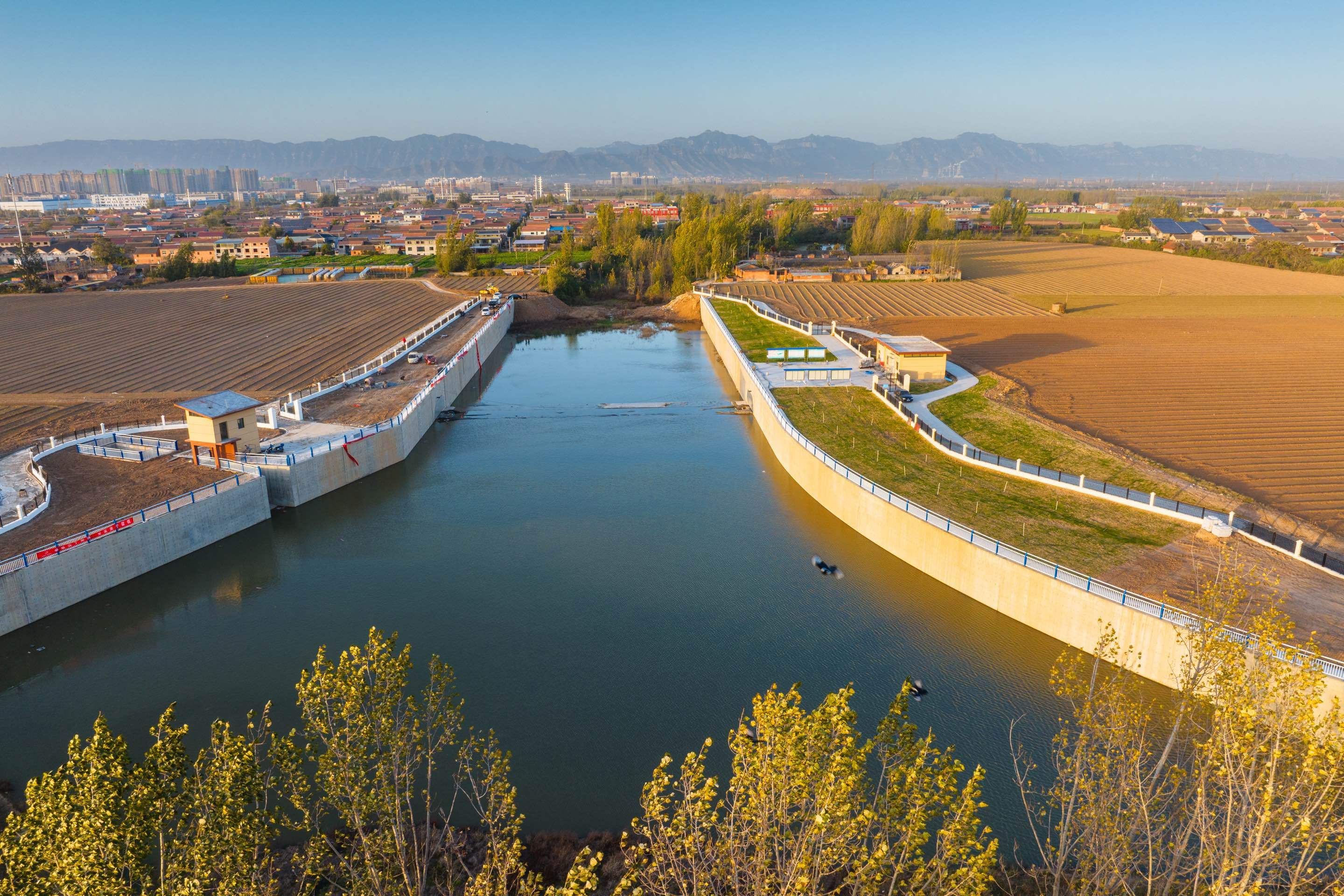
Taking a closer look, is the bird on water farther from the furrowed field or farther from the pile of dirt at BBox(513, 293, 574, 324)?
the pile of dirt at BBox(513, 293, 574, 324)

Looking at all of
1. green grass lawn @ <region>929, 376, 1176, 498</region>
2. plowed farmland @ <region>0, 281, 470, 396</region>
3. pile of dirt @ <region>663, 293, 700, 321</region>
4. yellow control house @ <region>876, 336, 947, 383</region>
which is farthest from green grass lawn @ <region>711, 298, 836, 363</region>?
plowed farmland @ <region>0, 281, 470, 396</region>

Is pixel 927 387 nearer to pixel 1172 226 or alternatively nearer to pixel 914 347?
pixel 914 347

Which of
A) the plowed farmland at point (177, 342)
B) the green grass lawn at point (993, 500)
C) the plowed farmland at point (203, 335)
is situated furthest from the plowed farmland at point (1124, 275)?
the plowed farmland at point (203, 335)

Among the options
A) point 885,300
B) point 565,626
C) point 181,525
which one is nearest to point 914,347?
point 565,626

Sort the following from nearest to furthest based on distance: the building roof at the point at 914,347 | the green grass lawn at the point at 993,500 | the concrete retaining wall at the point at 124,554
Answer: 1. the concrete retaining wall at the point at 124,554
2. the green grass lawn at the point at 993,500
3. the building roof at the point at 914,347

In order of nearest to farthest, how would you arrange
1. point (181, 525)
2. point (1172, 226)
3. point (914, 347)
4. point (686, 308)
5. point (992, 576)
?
point (992, 576) → point (181, 525) → point (914, 347) → point (686, 308) → point (1172, 226)

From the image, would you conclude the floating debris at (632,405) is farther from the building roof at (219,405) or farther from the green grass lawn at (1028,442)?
the building roof at (219,405)
